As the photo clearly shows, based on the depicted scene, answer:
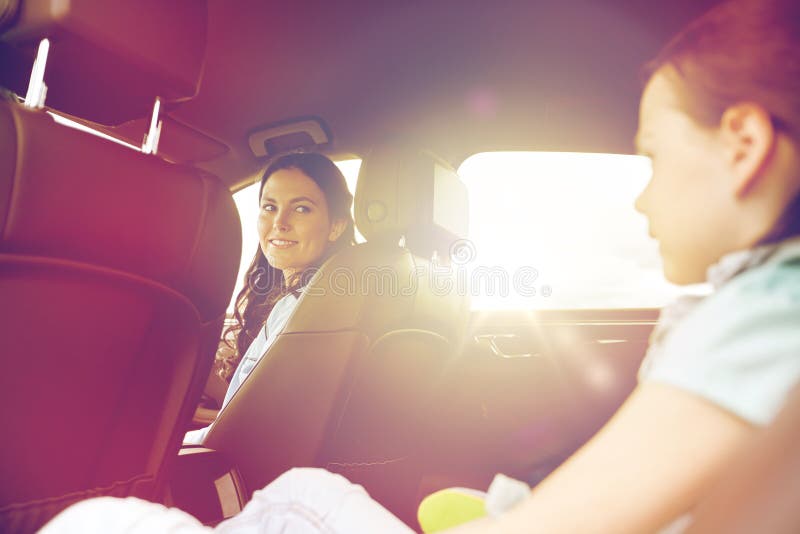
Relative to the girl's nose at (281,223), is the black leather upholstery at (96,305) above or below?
below

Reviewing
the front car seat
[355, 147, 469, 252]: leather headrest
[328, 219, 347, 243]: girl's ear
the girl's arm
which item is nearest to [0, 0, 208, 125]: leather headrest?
the front car seat

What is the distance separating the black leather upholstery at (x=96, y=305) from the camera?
3.39 ft

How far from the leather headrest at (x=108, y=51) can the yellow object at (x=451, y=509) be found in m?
0.95

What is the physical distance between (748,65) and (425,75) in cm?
179

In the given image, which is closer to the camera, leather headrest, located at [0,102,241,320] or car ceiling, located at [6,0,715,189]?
leather headrest, located at [0,102,241,320]

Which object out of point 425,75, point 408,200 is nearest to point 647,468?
point 408,200

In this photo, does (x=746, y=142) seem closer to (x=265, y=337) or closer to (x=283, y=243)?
(x=265, y=337)

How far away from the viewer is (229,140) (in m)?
2.67

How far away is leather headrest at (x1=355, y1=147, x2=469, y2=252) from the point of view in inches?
82.3

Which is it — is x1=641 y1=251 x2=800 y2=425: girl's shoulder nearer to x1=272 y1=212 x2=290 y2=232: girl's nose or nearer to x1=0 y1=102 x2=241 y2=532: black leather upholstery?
x1=0 y1=102 x2=241 y2=532: black leather upholstery

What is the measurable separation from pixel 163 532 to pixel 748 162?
0.73m

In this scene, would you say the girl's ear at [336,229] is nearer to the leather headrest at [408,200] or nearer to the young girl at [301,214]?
the young girl at [301,214]

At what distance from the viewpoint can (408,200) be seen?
6.84ft

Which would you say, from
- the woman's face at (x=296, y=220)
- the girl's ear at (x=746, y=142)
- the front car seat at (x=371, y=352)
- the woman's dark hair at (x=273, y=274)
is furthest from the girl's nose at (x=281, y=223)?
the girl's ear at (x=746, y=142)
